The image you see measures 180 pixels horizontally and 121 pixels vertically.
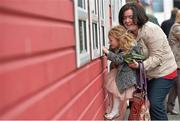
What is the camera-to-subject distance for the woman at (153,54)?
14.1 ft

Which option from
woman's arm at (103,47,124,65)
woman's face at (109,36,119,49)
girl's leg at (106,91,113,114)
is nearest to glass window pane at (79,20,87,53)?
woman's arm at (103,47,124,65)

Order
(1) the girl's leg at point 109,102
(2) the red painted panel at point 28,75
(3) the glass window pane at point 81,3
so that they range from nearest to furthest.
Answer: (2) the red painted panel at point 28,75 < (3) the glass window pane at point 81,3 < (1) the girl's leg at point 109,102

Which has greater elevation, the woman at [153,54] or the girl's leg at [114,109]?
the woman at [153,54]

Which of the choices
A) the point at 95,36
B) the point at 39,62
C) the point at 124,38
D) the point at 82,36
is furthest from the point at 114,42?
the point at 39,62

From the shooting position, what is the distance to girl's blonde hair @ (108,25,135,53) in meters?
4.35

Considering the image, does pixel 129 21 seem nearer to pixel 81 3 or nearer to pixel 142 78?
pixel 142 78

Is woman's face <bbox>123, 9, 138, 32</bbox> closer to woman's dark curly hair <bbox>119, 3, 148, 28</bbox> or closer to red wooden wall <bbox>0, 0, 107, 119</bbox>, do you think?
woman's dark curly hair <bbox>119, 3, 148, 28</bbox>

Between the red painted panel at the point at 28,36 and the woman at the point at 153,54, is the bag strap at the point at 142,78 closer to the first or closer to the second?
the woman at the point at 153,54

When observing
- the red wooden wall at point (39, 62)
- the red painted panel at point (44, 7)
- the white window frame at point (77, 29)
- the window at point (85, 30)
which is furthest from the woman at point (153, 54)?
the red painted panel at point (44, 7)

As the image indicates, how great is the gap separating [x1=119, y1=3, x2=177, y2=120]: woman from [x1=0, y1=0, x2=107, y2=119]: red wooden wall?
141 cm

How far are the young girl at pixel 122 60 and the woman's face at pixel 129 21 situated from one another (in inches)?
3.0

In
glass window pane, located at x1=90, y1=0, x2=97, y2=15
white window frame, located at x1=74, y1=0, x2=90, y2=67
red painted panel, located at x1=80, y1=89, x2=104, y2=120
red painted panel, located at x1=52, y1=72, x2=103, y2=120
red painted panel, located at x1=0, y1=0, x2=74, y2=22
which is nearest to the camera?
red painted panel, located at x1=0, y1=0, x2=74, y2=22

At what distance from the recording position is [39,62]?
191 cm

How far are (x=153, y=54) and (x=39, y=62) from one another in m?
2.57
